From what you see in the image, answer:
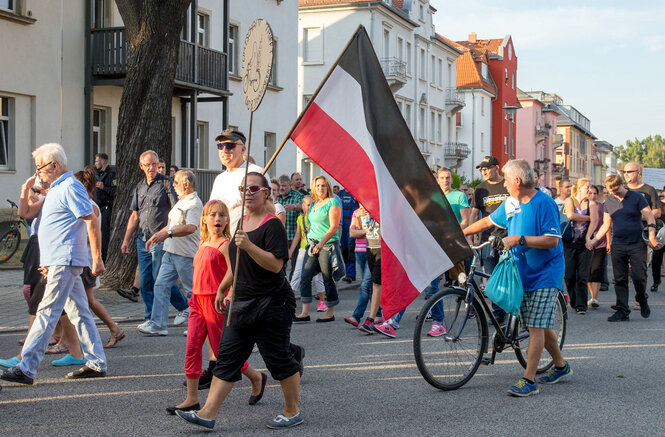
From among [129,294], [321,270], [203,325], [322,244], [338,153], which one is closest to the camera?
[338,153]

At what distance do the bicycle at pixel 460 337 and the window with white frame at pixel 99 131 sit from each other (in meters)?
15.8

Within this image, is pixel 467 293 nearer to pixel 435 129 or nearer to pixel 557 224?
pixel 557 224

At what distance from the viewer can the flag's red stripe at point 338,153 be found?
5977mm

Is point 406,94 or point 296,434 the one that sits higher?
point 406,94

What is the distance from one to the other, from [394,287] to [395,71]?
39.3 m

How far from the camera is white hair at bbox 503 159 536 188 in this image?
6773 mm

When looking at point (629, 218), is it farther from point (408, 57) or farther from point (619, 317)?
point (408, 57)

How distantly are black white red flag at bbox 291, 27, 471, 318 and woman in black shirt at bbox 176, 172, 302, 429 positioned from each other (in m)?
0.63

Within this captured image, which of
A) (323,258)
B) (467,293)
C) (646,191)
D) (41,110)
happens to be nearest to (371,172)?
(467,293)

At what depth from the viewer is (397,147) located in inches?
243

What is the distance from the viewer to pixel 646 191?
1434cm

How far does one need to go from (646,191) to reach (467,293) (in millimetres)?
8530

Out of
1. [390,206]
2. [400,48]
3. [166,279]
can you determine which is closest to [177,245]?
[166,279]

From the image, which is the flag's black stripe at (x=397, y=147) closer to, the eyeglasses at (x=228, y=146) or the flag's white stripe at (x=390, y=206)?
the flag's white stripe at (x=390, y=206)
